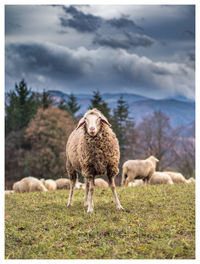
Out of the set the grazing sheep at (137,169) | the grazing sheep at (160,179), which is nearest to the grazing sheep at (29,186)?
the grazing sheep at (137,169)

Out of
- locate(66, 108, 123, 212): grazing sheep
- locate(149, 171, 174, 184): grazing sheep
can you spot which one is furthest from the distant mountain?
locate(66, 108, 123, 212): grazing sheep

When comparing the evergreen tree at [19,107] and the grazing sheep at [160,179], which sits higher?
the evergreen tree at [19,107]

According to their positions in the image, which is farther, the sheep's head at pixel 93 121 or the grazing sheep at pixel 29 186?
the grazing sheep at pixel 29 186

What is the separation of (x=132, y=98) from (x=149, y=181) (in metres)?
32.1

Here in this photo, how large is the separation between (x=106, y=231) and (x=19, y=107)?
127ft

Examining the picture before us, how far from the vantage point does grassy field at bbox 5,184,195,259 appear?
443 centimetres

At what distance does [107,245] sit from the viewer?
4676 millimetres

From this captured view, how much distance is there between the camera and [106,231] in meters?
5.34

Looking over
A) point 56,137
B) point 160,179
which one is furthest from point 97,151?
point 56,137

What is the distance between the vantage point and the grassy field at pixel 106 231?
443 centimetres

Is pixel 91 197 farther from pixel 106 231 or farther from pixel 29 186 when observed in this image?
pixel 29 186

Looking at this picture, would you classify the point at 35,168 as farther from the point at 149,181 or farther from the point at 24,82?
the point at 149,181

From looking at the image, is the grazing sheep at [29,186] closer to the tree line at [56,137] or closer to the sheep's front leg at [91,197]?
the sheep's front leg at [91,197]

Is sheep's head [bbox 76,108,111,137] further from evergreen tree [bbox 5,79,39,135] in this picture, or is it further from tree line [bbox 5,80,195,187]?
evergreen tree [bbox 5,79,39,135]
